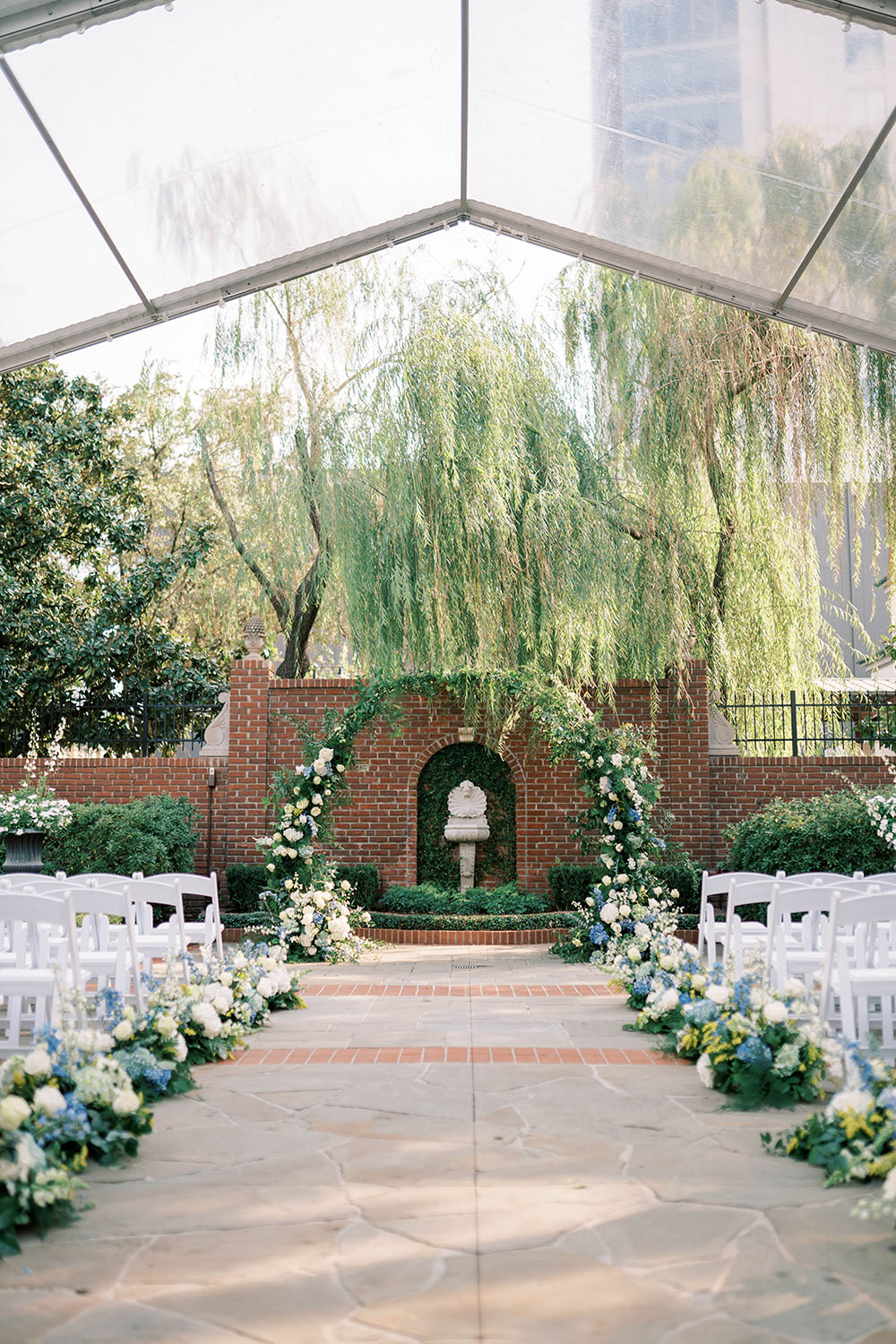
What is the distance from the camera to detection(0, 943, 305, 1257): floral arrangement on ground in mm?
3383

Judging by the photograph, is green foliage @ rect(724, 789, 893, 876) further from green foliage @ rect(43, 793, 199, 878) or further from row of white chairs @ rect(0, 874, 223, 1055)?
green foliage @ rect(43, 793, 199, 878)

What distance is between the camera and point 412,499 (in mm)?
12195

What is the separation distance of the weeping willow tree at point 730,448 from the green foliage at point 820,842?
8.26ft

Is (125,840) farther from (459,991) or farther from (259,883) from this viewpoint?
(459,991)

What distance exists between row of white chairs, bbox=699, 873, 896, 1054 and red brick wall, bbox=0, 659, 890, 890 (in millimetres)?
4886

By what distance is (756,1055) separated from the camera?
4906 mm

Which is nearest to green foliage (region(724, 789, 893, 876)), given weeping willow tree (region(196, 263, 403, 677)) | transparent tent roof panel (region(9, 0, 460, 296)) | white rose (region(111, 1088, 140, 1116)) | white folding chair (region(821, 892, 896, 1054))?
white folding chair (region(821, 892, 896, 1054))

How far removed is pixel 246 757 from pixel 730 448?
21.7ft

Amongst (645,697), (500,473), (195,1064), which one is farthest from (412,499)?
(195,1064)

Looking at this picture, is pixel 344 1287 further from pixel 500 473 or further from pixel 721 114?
A: pixel 500 473

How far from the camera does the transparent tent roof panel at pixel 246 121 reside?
5.95 metres

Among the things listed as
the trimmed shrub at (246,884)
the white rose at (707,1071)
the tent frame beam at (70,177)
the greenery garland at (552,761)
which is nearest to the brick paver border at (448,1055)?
the white rose at (707,1071)

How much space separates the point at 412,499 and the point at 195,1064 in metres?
7.50

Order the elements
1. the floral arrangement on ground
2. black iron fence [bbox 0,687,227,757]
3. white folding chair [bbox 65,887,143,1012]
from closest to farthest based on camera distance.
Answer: the floral arrangement on ground, white folding chair [bbox 65,887,143,1012], black iron fence [bbox 0,687,227,757]
